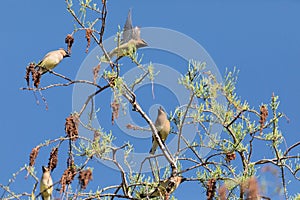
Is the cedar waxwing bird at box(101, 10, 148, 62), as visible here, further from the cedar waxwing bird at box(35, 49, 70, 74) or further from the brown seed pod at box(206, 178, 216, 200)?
the brown seed pod at box(206, 178, 216, 200)

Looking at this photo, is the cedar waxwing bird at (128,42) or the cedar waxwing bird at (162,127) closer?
the cedar waxwing bird at (128,42)

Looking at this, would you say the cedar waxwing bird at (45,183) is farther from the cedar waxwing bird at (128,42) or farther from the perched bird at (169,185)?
the cedar waxwing bird at (128,42)

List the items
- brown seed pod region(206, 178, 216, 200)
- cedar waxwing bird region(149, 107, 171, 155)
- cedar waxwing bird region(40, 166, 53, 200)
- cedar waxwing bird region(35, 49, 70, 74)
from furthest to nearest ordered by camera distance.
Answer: cedar waxwing bird region(35, 49, 70, 74) < cedar waxwing bird region(149, 107, 171, 155) < cedar waxwing bird region(40, 166, 53, 200) < brown seed pod region(206, 178, 216, 200)

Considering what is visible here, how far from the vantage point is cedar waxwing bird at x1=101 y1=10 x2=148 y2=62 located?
14.4ft

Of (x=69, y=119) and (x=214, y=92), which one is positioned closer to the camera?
(x=69, y=119)

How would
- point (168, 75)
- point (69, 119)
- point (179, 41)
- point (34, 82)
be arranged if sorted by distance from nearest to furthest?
point (69, 119) → point (34, 82) → point (168, 75) → point (179, 41)

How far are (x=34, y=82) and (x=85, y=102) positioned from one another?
24.1 inches

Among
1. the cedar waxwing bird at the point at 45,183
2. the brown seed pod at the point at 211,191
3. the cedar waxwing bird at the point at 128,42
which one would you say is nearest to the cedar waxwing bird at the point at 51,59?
the cedar waxwing bird at the point at 128,42

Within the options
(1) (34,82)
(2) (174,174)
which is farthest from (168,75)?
(1) (34,82)

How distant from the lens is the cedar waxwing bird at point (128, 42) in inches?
172

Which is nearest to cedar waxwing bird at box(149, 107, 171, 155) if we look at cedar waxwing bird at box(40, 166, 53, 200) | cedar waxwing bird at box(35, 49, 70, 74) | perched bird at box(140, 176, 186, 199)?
perched bird at box(140, 176, 186, 199)

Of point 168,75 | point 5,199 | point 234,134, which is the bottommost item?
point 5,199

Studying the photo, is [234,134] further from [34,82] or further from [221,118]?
[34,82]

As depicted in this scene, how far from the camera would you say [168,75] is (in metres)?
4.99
